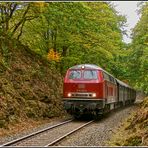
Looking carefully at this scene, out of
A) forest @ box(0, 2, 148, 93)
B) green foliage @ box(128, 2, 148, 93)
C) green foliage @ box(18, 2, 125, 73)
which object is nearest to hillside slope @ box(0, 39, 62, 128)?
forest @ box(0, 2, 148, 93)

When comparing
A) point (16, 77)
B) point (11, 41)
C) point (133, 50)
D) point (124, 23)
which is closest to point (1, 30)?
point (11, 41)

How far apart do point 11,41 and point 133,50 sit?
22.5 meters

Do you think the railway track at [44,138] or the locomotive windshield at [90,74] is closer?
the railway track at [44,138]

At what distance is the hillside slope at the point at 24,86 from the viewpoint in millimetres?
18734

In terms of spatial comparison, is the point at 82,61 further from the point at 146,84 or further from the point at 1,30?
the point at 146,84

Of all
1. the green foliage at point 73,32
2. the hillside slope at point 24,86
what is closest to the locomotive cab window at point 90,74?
the hillside slope at point 24,86

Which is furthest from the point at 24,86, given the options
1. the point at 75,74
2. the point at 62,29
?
the point at 62,29

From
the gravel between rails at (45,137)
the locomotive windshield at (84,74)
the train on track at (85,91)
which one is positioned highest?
the locomotive windshield at (84,74)

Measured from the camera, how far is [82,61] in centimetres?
3331

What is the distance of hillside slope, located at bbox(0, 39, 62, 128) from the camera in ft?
61.5

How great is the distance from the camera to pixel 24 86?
21812mm

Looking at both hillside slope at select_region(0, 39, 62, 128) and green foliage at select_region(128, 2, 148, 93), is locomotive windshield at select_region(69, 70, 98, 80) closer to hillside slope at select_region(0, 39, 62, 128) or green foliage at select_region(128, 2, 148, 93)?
hillside slope at select_region(0, 39, 62, 128)

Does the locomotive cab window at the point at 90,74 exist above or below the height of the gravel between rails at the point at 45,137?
above

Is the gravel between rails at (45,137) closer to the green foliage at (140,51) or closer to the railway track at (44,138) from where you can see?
the railway track at (44,138)
